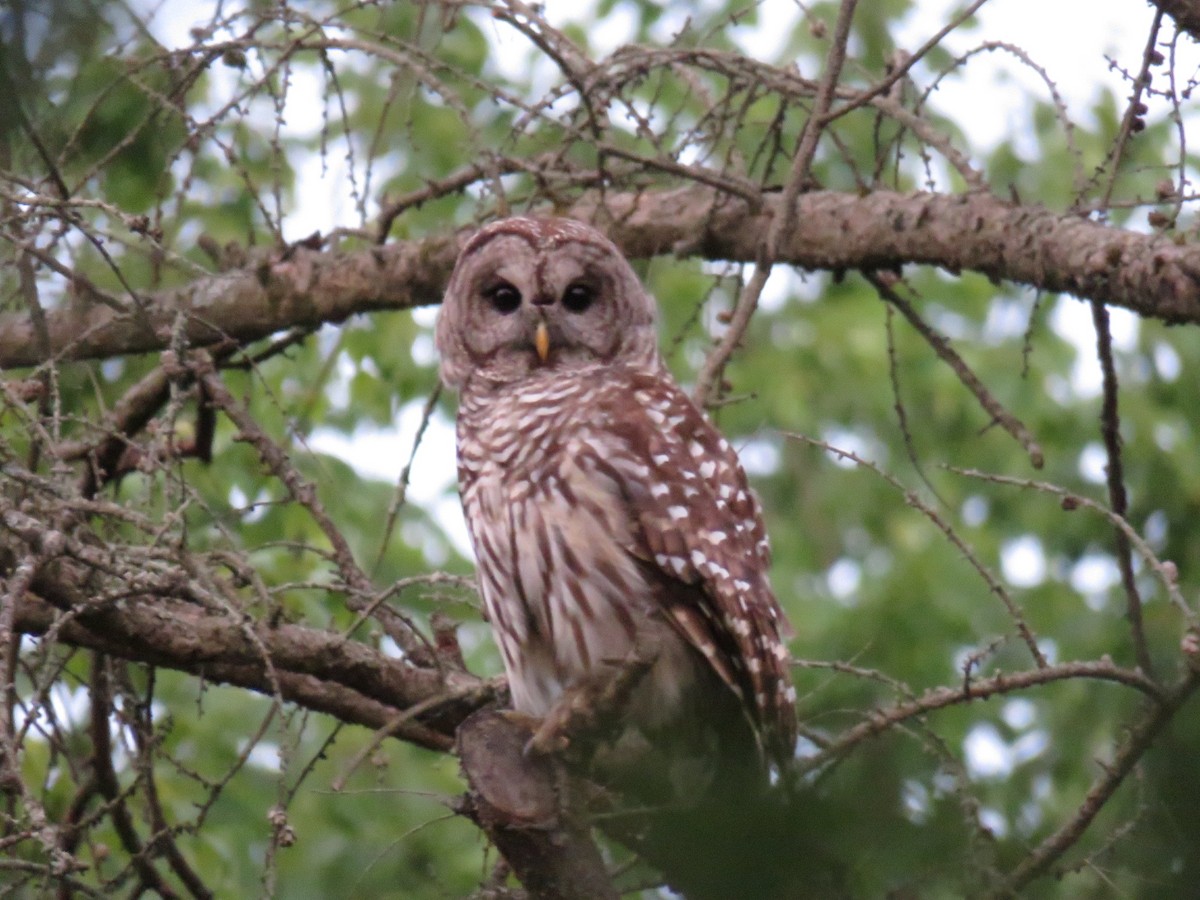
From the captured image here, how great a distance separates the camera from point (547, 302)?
4.27 metres

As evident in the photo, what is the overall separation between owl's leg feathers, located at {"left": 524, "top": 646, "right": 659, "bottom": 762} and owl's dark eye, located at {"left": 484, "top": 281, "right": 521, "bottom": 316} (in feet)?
4.50

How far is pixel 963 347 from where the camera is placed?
376 inches

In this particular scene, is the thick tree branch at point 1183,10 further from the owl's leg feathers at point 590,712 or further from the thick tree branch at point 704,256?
the owl's leg feathers at point 590,712

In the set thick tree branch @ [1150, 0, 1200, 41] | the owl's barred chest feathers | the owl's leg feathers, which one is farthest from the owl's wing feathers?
thick tree branch @ [1150, 0, 1200, 41]

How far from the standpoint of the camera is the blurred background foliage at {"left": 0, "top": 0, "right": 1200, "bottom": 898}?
210 centimetres

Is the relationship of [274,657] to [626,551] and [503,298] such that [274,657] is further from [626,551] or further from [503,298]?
[503,298]

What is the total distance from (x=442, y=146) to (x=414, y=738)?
5.49m

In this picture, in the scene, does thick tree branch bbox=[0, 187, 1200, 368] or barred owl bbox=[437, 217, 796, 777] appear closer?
Result: barred owl bbox=[437, 217, 796, 777]

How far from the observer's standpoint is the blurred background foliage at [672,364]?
210cm

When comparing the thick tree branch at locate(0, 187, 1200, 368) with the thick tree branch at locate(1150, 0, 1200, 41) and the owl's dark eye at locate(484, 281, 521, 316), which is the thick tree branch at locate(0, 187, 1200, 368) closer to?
the owl's dark eye at locate(484, 281, 521, 316)

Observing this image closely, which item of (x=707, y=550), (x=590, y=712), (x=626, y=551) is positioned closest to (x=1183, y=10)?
(x=707, y=550)

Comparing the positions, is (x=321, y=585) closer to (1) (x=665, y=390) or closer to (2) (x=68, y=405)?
(2) (x=68, y=405)

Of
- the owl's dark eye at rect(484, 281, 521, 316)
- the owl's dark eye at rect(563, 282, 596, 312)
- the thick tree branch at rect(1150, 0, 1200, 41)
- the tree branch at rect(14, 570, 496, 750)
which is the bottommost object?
the tree branch at rect(14, 570, 496, 750)

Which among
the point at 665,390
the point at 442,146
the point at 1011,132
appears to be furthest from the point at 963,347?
the point at 665,390
